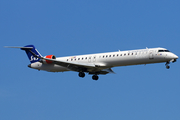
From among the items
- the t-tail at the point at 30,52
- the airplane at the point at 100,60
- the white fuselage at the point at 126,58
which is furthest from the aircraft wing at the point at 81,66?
the t-tail at the point at 30,52

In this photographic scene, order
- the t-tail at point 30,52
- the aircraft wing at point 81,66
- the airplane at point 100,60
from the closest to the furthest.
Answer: the airplane at point 100,60 < the aircraft wing at point 81,66 < the t-tail at point 30,52

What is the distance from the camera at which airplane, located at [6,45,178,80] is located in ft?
106

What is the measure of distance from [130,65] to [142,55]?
166 centimetres

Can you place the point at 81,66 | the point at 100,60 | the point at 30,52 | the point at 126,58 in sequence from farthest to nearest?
the point at 30,52
the point at 81,66
the point at 100,60
the point at 126,58

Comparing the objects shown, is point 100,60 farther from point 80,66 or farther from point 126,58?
point 126,58

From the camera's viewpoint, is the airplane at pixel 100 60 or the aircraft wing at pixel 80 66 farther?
the aircraft wing at pixel 80 66

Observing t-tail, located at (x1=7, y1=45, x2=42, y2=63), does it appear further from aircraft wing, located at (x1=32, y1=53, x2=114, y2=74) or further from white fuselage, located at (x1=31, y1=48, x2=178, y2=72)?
white fuselage, located at (x1=31, y1=48, x2=178, y2=72)

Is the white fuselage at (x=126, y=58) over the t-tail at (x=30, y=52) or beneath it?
beneath

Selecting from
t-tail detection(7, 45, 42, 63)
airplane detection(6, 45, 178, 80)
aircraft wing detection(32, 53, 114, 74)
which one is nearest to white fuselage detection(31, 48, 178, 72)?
airplane detection(6, 45, 178, 80)

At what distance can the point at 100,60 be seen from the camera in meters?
34.2

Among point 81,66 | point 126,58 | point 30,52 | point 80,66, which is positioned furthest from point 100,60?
point 30,52

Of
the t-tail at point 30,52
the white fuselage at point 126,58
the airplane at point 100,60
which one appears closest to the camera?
the white fuselage at point 126,58

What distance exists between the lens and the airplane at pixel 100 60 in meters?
32.2

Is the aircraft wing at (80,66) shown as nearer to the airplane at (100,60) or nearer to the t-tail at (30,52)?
the airplane at (100,60)
